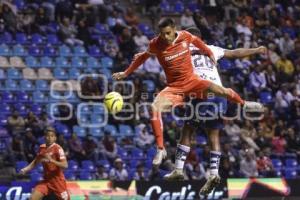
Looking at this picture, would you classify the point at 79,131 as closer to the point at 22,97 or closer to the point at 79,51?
the point at 22,97

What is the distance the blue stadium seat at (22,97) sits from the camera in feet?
78.9

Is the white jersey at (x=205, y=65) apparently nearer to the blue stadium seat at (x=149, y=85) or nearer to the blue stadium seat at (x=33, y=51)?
the blue stadium seat at (x=149, y=85)

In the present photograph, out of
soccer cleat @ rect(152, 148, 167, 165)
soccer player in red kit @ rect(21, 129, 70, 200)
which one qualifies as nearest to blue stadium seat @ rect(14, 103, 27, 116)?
soccer player in red kit @ rect(21, 129, 70, 200)

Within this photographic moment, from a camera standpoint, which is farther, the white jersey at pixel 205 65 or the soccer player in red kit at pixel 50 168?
the soccer player in red kit at pixel 50 168

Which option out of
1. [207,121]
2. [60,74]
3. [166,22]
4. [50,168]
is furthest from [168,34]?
[60,74]

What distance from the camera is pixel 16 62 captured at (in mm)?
24969

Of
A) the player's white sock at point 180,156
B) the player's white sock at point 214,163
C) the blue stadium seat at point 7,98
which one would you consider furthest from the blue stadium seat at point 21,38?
the player's white sock at point 214,163

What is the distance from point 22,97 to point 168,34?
1138cm

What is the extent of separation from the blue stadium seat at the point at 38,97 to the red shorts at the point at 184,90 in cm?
1110

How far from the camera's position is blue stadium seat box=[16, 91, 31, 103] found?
24062 millimetres

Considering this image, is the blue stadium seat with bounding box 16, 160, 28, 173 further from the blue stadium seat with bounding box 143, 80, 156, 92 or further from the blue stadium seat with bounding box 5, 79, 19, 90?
the blue stadium seat with bounding box 143, 80, 156, 92

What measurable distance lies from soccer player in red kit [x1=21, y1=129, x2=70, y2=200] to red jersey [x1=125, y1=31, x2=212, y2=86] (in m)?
4.07

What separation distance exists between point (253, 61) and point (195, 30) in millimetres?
13999

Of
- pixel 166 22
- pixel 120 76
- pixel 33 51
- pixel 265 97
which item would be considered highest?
pixel 33 51
